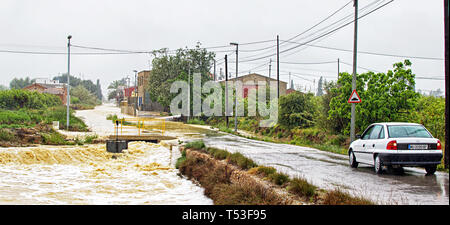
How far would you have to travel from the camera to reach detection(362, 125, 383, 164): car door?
40.3 feet

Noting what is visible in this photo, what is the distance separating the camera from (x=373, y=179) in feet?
37.0

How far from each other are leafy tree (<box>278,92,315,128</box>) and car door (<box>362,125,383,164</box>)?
22.8 metres

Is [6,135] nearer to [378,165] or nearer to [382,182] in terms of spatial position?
[378,165]

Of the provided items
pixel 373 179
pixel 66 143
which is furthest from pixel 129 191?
pixel 66 143

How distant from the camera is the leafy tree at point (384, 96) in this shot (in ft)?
74.9

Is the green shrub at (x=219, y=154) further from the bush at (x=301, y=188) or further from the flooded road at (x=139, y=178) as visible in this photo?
the bush at (x=301, y=188)

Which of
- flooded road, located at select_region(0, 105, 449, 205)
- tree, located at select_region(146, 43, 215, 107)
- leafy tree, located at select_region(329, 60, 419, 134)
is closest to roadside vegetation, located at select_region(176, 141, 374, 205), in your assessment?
flooded road, located at select_region(0, 105, 449, 205)

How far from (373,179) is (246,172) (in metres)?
3.91

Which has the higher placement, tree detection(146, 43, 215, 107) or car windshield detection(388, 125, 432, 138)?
tree detection(146, 43, 215, 107)

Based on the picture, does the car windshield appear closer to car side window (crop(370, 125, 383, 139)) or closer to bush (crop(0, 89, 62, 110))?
car side window (crop(370, 125, 383, 139))

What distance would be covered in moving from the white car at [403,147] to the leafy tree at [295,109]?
2342cm

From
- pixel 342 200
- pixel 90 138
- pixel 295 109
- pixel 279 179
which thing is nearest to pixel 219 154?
pixel 279 179

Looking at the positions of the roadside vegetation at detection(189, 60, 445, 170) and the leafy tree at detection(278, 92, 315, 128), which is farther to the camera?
the leafy tree at detection(278, 92, 315, 128)

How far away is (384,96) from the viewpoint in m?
23.5
